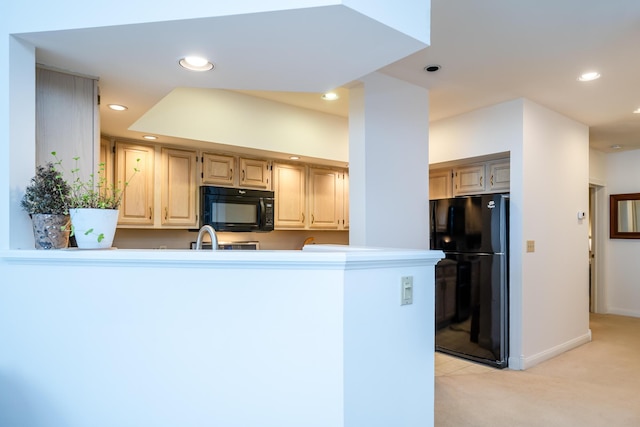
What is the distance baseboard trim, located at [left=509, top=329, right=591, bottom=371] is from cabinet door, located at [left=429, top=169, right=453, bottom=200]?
1.79 meters

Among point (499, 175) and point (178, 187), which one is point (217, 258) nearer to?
point (178, 187)

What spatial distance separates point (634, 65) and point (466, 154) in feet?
4.68

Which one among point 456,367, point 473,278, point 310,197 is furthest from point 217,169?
point 456,367

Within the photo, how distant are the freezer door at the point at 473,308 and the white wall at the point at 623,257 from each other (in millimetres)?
3407

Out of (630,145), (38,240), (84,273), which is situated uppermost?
(630,145)

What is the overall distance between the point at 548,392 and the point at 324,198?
268cm

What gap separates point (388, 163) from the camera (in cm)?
307

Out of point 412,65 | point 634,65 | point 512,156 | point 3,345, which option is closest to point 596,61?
point 634,65

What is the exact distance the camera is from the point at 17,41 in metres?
1.60

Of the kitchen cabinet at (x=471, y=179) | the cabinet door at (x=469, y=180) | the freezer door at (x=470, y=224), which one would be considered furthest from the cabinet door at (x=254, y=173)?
the cabinet door at (x=469, y=180)

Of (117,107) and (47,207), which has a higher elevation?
(117,107)

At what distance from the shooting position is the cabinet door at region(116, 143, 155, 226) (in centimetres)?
320

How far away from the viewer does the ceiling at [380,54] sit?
5.17 feet

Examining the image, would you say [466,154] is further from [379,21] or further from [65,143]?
[65,143]
